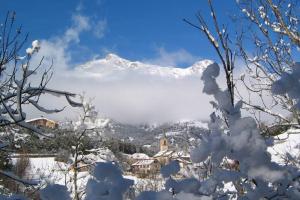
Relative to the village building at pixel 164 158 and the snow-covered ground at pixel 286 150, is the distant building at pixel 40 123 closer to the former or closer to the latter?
the village building at pixel 164 158

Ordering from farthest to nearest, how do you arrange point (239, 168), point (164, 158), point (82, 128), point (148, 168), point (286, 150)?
point (148, 168)
point (82, 128)
point (286, 150)
point (164, 158)
point (239, 168)

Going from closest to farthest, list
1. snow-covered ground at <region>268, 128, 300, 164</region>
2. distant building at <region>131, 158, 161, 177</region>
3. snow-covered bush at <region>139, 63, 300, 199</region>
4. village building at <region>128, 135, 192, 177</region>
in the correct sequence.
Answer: snow-covered bush at <region>139, 63, 300, 199</region>, snow-covered ground at <region>268, 128, 300, 164</region>, village building at <region>128, 135, 192, 177</region>, distant building at <region>131, 158, 161, 177</region>

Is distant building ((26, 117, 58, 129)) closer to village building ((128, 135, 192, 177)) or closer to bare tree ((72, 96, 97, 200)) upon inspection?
village building ((128, 135, 192, 177))

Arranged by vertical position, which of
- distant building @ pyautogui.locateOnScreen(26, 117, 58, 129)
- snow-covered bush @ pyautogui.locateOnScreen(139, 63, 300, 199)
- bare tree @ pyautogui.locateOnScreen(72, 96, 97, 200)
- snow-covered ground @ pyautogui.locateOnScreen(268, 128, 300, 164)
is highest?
bare tree @ pyautogui.locateOnScreen(72, 96, 97, 200)

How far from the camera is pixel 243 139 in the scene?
93 centimetres

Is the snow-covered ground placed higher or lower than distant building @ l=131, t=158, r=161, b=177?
lower

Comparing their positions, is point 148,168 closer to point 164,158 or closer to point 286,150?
point 286,150

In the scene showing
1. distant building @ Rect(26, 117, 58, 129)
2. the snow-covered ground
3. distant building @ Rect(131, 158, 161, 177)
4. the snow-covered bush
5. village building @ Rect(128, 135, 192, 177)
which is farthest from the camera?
distant building @ Rect(131, 158, 161, 177)

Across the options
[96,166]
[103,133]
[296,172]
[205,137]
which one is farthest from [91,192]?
[103,133]

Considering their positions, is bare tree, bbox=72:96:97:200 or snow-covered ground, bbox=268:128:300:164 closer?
snow-covered ground, bbox=268:128:300:164

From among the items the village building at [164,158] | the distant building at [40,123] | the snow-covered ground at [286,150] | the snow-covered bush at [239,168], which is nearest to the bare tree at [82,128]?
the village building at [164,158]

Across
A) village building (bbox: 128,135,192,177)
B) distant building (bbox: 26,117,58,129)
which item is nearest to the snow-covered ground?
Answer: village building (bbox: 128,135,192,177)

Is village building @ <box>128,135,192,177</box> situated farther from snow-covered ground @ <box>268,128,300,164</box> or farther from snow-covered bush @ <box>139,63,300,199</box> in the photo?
snow-covered ground @ <box>268,128,300,164</box>

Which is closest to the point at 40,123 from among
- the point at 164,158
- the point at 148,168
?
the point at 164,158
